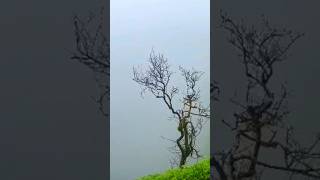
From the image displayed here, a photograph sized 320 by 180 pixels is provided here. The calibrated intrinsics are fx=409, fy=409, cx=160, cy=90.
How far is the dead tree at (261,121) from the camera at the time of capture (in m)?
1.71

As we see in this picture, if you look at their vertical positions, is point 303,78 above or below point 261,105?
above
